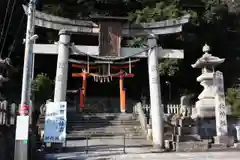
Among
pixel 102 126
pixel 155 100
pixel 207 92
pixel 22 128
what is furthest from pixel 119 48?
pixel 22 128

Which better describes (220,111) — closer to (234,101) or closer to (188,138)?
(188,138)

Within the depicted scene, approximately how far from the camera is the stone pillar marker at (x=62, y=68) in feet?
54.4

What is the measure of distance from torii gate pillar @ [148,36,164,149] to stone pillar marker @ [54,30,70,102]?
468cm

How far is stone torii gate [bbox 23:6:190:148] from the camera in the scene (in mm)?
16734

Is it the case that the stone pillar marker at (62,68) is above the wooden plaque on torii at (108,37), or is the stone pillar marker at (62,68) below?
below

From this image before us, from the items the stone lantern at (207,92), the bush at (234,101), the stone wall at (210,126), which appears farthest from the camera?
the bush at (234,101)

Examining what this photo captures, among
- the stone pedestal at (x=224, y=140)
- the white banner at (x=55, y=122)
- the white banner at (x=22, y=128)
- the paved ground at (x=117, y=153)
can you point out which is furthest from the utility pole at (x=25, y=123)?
the stone pedestal at (x=224, y=140)

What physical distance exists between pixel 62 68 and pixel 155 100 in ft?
17.5

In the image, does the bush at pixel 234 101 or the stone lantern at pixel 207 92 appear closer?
the stone lantern at pixel 207 92

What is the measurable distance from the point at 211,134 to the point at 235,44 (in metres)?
17.3

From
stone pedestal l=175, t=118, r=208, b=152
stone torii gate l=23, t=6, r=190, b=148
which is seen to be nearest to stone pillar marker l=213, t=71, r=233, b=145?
stone pedestal l=175, t=118, r=208, b=152

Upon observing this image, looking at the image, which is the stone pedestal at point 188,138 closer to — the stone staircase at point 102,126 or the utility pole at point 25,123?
the stone staircase at point 102,126

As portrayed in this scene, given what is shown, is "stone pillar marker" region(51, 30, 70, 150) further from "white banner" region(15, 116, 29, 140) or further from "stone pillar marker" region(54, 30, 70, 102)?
"white banner" region(15, 116, 29, 140)

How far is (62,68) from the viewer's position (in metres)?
17.0
